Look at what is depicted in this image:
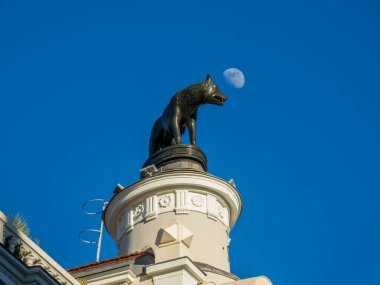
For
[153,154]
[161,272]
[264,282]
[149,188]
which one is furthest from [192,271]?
[153,154]

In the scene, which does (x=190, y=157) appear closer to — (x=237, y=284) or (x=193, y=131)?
(x=193, y=131)

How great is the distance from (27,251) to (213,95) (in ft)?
46.8

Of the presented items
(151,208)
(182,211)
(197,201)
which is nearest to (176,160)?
(197,201)

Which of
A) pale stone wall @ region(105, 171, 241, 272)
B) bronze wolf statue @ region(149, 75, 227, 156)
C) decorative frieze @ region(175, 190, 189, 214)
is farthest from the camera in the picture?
bronze wolf statue @ region(149, 75, 227, 156)

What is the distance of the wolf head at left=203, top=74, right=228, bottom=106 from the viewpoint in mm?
30391

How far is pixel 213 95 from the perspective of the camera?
30.4 metres

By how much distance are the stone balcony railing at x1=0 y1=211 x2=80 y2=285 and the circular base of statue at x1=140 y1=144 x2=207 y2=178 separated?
10.3m

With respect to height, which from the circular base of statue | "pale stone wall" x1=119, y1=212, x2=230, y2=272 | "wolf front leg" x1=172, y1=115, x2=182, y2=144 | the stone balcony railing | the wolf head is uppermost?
the wolf head

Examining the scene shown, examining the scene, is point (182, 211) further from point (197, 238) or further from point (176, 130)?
point (176, 130)

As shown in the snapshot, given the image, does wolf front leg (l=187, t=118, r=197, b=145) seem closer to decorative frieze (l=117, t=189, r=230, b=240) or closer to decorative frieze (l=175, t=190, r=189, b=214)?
decorative frieze (l=117, t=189, r=230, b=240)

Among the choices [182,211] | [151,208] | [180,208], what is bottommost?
[182,211]

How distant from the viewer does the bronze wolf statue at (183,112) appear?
30062 millimetres

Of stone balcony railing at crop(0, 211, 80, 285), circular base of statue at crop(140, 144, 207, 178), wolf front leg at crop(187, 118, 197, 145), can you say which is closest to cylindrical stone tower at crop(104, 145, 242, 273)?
circular base of statue at crop(140, 144, 207, 178)

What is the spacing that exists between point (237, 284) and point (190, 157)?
739 cm
